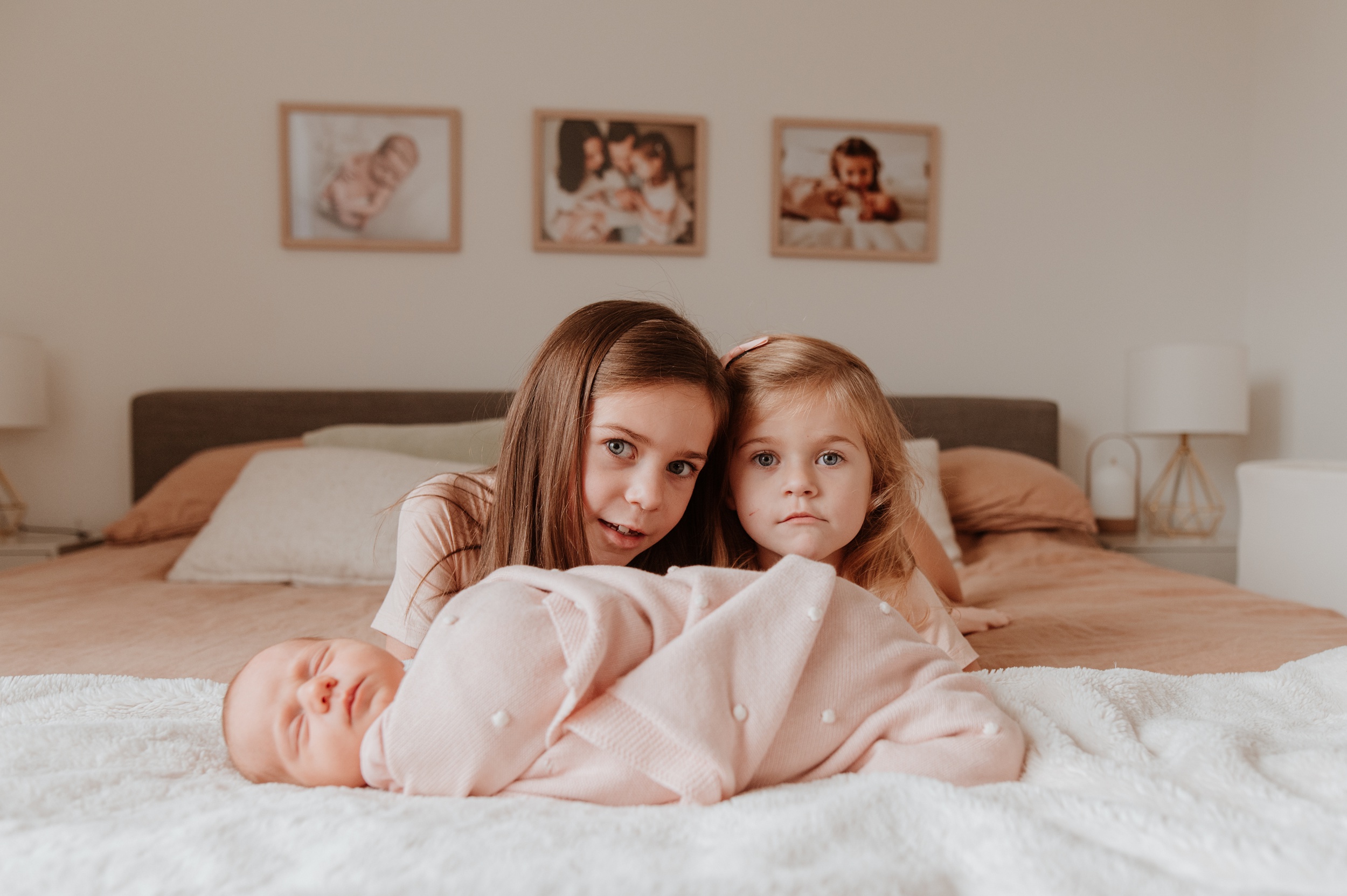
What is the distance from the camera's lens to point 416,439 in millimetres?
2250

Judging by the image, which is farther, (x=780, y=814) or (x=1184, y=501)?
(x=1184, y=501)

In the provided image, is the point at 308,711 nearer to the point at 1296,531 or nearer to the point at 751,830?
the point at 751,830

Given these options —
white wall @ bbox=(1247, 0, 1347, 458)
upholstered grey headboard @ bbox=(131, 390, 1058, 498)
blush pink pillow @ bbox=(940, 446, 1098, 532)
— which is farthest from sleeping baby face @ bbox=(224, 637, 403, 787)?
white wall @ bbox=(1247, 0, 1347, 458)

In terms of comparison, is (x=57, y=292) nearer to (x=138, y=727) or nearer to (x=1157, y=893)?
(x=138, y=727)

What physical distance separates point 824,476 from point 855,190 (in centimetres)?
213

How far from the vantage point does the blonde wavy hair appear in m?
1.02

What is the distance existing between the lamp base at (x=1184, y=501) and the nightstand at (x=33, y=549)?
11.4 feet

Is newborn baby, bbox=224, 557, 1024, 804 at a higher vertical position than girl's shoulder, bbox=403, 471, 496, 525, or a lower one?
lower

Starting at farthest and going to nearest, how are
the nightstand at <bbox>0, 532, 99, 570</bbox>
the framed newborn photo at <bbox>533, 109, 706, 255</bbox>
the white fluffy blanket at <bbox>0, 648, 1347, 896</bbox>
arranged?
1. the framed newborn photo at <bbox>533, 109, 706, 255</bbox>
2. the nightstand at <bbox>0, 532, 99, 570</bbox>
3. the white fluffy blanket at <bbox>0, 648, 1347, 896</bbox>

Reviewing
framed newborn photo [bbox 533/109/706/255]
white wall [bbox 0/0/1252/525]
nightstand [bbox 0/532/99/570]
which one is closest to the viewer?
nightstand [bbox 0/532/99/570]

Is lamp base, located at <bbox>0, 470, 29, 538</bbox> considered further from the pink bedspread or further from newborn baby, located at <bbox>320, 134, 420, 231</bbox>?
the pink bedspread

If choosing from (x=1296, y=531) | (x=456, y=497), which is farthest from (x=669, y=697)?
(x=1296, y=531)

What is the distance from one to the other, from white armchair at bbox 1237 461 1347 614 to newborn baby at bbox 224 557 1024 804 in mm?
1644

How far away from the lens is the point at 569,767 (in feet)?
2.15
